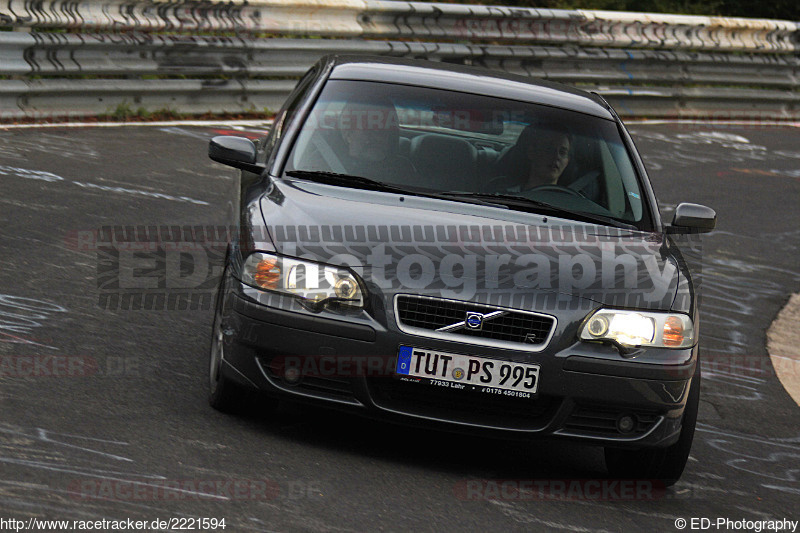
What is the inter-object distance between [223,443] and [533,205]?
1.85m

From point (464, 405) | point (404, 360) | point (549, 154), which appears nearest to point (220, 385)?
point (404, 360)

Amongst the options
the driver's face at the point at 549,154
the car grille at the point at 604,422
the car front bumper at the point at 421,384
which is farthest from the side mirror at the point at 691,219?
the car grille at the point at 604,422

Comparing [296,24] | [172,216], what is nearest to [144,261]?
[172,216]

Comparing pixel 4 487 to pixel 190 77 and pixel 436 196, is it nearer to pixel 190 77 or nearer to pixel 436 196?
pixel 436 196

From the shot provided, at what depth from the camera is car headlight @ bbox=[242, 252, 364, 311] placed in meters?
5.06

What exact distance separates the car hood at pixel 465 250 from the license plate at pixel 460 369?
23 centimetres

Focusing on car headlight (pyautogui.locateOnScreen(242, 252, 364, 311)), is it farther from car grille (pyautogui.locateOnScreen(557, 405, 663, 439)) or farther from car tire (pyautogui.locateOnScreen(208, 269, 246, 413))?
car grille (pyautogui.locateOnScreen(557, 405, 663, 439))

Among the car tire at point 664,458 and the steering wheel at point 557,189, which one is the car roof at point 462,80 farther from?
the car tire at point 664,458

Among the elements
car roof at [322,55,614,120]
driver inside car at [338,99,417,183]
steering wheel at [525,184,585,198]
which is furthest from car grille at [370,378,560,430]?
car roof at [322,55,614,120]

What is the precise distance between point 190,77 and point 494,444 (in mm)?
8767

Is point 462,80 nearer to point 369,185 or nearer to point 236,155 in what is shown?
point 369,185

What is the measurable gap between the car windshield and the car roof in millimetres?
61

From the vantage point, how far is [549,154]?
6426 mm

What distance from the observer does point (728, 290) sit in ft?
33.0
